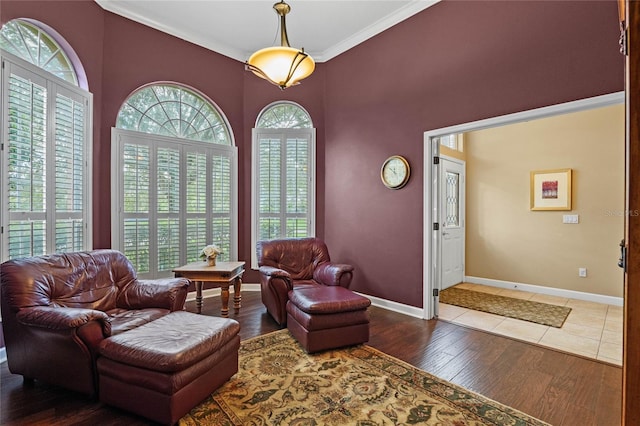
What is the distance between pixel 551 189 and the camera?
15.5ft

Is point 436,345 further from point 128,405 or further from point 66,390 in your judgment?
point 66,390

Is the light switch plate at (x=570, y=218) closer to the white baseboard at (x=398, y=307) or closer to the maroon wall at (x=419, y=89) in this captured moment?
the maroon wall at (x=419, y=89)

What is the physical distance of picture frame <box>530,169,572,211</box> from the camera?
15.1 ft

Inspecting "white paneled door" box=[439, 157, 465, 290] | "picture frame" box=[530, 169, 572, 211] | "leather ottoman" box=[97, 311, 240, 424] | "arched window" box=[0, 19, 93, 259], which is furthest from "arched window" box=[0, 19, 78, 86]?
"picture frame" box=[530, 169, 572, 211]

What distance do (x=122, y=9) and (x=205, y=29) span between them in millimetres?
960

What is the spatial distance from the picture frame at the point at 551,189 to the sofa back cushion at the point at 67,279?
18.3ft

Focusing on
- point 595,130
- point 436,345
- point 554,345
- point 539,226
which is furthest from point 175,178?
point 595,130

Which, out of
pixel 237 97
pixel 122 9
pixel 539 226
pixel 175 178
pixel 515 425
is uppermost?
pixel 122 9

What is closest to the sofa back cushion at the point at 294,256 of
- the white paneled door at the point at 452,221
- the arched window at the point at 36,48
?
the white paneled door at the point at 452,221

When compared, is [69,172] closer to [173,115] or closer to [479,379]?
[173,115]

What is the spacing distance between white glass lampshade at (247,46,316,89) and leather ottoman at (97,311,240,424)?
6.86 ft

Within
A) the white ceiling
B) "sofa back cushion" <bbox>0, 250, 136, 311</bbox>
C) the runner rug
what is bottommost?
the runner rug

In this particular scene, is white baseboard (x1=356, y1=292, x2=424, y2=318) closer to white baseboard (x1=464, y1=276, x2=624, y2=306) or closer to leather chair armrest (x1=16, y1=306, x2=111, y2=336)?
white baseboard (x1=464, y1=276, x2=624, y2=306)

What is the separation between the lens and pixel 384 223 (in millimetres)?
4125
